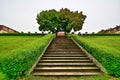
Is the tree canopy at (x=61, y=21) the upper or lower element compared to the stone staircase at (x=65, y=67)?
upper

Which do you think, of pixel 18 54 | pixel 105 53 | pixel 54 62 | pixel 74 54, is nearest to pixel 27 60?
pixel 18 54

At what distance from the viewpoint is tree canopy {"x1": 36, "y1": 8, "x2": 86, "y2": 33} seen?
154 feet

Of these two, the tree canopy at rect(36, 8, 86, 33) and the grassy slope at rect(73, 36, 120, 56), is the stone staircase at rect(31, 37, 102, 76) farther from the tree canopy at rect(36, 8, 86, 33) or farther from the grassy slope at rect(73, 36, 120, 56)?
the tree canopy at rect(36, 8, 86, 33)

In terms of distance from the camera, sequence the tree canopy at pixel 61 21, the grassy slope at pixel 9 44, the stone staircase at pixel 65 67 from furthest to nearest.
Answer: the tree canopy at pixel 61 21 < the grassy slope at pixel 9 44 < the stone staircase at pixel 65 67

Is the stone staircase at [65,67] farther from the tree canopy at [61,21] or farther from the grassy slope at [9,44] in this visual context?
the tree canopy at [61,21]

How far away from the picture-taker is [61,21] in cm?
4741

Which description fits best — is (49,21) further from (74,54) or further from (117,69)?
(117,69)

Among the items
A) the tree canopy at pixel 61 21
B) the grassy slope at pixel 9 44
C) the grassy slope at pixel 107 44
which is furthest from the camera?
the tree canopy at pixel 61 21

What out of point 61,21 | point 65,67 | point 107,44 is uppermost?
point 61,21

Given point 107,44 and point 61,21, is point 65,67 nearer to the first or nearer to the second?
point 107,44

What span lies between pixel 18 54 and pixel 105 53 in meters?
4.54

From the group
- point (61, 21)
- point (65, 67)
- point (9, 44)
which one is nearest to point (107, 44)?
point (9, 44)

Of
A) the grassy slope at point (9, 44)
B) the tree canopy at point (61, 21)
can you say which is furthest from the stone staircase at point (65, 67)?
the tree canopy at point (61, 21)

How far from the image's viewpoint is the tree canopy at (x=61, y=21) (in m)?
47.0
